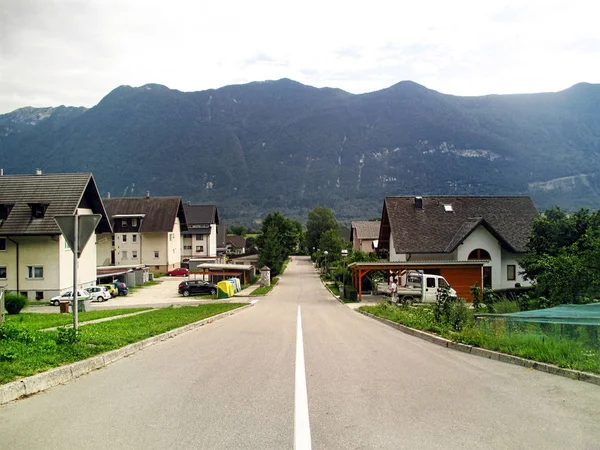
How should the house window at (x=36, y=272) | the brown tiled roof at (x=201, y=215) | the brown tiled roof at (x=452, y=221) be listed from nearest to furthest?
the house window at (x=36, y=272) < the brown tiled roof at (x=452, y=221) < the brown tiled roof at (x=201, y=215)

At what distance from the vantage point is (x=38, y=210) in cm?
4028

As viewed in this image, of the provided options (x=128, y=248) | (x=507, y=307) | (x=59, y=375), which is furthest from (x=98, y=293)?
(x=59, y=375)

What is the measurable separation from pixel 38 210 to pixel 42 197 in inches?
52.3

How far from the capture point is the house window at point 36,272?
4159cm

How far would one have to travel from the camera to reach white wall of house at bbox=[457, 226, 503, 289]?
148ft

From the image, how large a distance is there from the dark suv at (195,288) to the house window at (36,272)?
13.0 meters

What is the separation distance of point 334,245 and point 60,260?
48.1 m

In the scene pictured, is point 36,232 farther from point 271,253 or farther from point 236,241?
point 236,241

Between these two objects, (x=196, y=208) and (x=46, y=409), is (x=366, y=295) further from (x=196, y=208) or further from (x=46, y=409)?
(x=196, y=208)

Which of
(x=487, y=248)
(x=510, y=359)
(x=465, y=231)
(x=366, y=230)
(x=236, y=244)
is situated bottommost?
(x=510, y=359)

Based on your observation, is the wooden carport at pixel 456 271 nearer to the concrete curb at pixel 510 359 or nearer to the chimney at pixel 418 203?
the chimney at pixel 418 203

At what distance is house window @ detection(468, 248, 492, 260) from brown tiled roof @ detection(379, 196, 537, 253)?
1.62 metres

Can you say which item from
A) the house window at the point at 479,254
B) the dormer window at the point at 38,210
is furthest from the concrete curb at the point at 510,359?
the dormer window at the point at 38,210

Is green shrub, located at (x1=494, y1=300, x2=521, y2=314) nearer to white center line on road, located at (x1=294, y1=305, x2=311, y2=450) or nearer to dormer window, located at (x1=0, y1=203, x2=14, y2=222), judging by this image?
white center line on road, located at (x1=294, y1=305, x2=311, y2=450)
